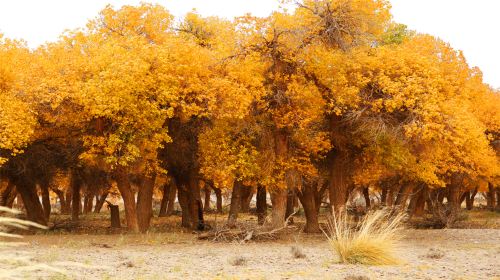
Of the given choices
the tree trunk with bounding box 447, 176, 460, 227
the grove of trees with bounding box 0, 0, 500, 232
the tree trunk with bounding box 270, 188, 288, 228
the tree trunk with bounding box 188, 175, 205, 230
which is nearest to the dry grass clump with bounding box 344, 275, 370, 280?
the grove of trees with bounding box 0, 0, 500, 232

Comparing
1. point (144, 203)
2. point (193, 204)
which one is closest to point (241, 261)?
point (144, 203)

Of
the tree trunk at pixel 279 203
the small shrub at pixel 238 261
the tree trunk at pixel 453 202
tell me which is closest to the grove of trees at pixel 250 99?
the tree trunk at pixel 279 203

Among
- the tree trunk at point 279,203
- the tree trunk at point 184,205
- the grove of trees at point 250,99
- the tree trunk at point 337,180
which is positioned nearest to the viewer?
the grove of trees at point 250,99

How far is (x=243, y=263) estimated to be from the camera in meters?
12.8

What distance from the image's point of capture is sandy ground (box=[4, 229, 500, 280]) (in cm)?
1093

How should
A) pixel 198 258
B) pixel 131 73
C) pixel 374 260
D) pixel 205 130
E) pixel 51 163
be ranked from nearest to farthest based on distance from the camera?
1. pixel 374 260
2. pixel 198 258
3. pixel 131 73
4. pixel 205 130
5. pixel 51 163

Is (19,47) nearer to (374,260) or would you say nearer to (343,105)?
(343,105)

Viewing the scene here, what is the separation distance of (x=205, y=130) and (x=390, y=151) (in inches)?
276

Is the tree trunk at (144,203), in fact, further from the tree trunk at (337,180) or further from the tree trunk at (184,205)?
the tree trunk at (337,180)

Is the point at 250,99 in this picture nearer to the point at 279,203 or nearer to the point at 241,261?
the point at 279,203

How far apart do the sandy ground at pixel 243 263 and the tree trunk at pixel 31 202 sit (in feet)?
27.7

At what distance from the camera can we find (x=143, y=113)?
2014 centimetres

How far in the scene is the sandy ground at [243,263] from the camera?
430 inches

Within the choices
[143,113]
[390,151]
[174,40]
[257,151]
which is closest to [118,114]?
[143,113]
